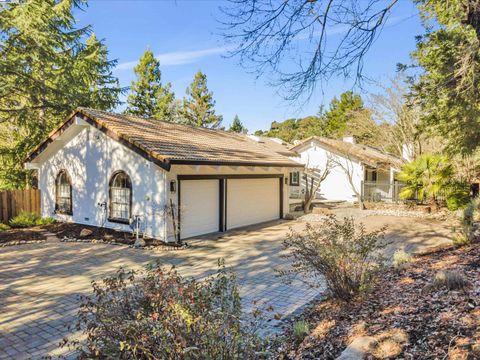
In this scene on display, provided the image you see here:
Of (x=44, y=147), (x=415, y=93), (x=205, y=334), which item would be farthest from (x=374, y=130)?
(x=205, y=334)

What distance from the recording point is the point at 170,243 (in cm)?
1070

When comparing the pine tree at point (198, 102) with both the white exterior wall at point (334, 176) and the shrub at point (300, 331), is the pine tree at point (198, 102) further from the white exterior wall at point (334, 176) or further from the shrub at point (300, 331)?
the shrub at point (300, 331)

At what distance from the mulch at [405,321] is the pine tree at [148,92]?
1237 inches

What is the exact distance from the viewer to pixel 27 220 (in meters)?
13.5

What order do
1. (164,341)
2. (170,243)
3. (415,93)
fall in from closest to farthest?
1. (164,341)
2. (170,243)
3. (415,93)

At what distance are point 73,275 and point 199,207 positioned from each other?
5.30m

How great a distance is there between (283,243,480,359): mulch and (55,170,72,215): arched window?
40.2 ft

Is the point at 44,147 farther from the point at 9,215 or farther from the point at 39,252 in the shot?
the point at 39,252

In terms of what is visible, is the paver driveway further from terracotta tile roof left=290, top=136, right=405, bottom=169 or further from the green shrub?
terracotta tile roof left=290, top=136, right=405, bottom=169

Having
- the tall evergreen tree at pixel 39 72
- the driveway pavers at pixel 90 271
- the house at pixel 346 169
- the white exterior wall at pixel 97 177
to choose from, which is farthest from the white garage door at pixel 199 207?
the house at pixel 346 169

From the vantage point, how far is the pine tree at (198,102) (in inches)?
1559

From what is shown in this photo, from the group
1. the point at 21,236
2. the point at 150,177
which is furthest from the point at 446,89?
the point at 21,236

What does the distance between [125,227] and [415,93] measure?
11.5 meters

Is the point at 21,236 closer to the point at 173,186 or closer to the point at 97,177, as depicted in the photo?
the point at 97,177
